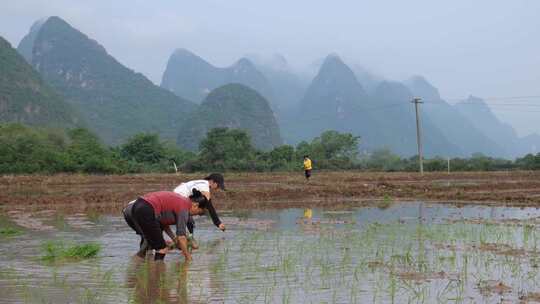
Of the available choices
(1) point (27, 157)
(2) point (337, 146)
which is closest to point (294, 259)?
(1) point (27, 157)

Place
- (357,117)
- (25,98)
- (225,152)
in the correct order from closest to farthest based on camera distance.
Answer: (225,152), (25,98), (357,117)

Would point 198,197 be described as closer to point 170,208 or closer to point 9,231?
point 170,208

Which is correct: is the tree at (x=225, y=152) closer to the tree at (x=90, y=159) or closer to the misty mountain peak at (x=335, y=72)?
the tree at (x=90, y=159)

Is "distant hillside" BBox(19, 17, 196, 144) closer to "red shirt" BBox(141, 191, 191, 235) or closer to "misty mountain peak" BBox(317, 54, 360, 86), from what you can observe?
"misty mountain peak" BBox(317, 54, 360, 86)

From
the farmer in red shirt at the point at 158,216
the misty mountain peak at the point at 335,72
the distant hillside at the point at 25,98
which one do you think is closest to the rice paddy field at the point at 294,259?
the farmer in red shirt at the point at 158,216

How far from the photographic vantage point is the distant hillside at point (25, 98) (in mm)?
79375

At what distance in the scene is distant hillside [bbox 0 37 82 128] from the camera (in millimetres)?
79375

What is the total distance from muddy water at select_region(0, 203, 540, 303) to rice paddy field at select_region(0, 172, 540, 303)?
19 millimetres

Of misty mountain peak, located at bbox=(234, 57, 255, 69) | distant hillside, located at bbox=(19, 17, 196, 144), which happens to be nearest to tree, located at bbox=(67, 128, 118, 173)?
distant hillside, located at bbox=(19, 17, 196, 144)

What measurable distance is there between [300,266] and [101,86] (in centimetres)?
11998

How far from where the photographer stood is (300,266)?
757cm

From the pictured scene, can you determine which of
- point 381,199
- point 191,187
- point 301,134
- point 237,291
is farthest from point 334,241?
point 301,134

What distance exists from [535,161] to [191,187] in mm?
42234

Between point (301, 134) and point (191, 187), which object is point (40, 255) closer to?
point (191, 187)
